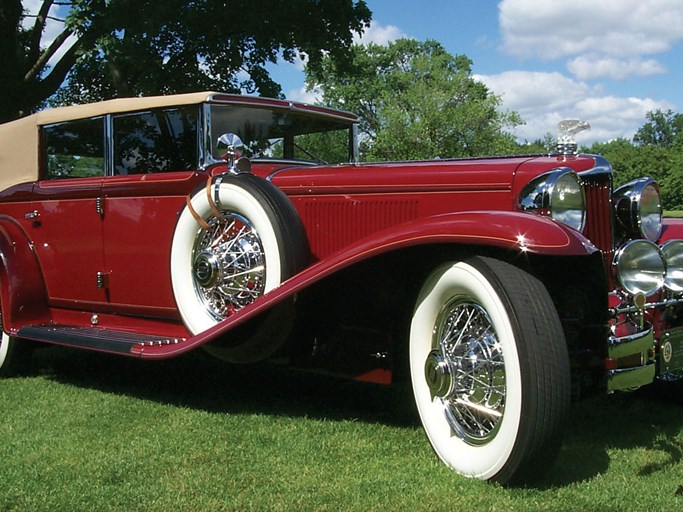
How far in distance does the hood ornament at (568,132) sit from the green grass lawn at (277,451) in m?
1.33

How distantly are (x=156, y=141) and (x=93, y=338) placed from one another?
1209 mm

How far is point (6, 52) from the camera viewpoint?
13.7m

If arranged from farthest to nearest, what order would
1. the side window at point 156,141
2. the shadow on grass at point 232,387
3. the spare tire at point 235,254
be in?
1. the side window at point 156,141
2. the shadow on grass at point 232,387
3. the spare tire at point 235,254

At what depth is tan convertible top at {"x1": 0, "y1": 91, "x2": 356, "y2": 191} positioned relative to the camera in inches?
169

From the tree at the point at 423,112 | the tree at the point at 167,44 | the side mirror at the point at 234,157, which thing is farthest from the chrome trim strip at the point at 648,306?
the tree at the point at 423,112

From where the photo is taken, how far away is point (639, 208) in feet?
11.0

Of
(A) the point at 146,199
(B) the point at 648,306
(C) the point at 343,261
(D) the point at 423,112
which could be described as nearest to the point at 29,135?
(A) the point at 146,199

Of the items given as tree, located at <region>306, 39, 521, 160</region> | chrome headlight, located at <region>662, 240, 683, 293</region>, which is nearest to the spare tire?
chrome headlight, located at <region>662, 240, 683, 293</region>

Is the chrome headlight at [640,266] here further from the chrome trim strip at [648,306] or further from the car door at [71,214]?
the car door at [71,214]

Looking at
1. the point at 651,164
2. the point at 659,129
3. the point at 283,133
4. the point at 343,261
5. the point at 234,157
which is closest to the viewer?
the point at 343,261

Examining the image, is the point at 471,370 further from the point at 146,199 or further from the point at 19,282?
the point at 19,282

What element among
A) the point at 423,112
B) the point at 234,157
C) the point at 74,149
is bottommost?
the point at 234,157

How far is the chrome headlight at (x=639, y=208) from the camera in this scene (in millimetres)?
3369

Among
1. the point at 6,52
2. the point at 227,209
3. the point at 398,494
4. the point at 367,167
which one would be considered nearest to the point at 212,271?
the point at 227,209
